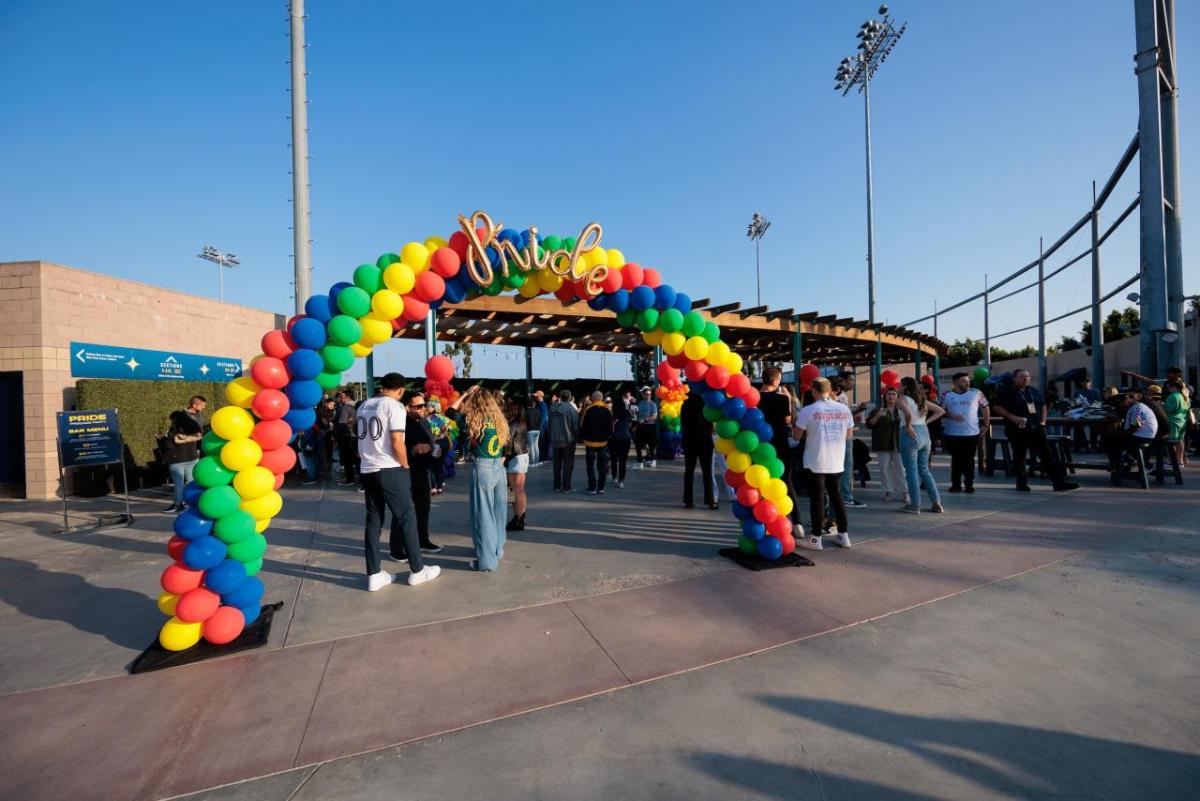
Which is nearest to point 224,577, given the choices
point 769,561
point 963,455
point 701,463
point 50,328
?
point 769,561

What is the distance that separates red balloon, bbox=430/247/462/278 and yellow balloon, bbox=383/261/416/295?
22 cm

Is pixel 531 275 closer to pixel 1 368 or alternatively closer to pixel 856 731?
pixel 856 731

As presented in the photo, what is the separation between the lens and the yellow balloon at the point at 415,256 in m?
4.21

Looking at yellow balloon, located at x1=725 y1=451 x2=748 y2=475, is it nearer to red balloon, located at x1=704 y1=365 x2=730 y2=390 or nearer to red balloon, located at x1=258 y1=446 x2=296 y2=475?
red balloon, located at x1=704 y1=365 x2=730 y2=390

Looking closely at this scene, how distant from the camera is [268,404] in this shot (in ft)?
12.3

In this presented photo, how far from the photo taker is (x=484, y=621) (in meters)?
3.79

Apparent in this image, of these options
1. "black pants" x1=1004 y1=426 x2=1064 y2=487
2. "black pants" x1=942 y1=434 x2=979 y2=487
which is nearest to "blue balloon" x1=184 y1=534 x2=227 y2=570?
"black pants" x1=942 y1=434 x2=979 y2=487

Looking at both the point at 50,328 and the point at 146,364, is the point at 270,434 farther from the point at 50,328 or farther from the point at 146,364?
the point at 146,364

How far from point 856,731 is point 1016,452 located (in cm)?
723

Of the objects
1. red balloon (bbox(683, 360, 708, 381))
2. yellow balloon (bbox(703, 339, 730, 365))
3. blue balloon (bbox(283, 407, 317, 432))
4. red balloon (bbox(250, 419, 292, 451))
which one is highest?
yellow balloon (bbox(703, 339, 730, 365))

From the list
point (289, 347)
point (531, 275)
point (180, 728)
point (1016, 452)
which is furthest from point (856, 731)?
point (1016, 452)

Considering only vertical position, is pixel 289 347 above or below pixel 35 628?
above

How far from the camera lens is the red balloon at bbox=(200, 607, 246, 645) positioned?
3480 mm

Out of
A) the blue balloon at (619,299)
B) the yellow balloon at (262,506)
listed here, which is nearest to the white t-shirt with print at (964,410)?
the blue balloon at (619,299)
